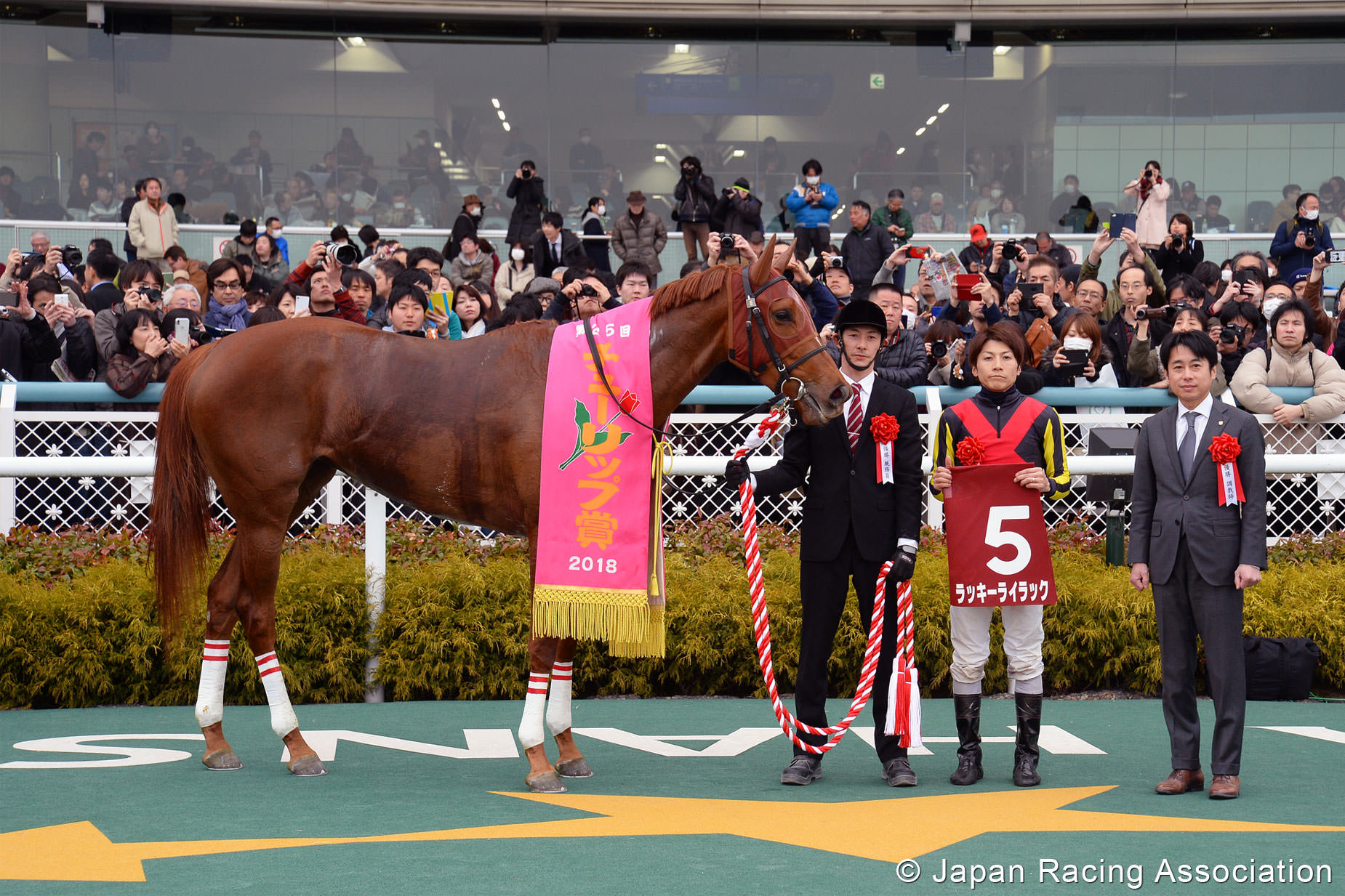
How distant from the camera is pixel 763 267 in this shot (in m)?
4.59

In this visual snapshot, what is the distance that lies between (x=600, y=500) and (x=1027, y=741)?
175 cm

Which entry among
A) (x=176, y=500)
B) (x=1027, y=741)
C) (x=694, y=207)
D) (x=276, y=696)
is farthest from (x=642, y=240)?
(x=1027, y=741)

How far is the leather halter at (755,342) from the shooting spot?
15.0 ft

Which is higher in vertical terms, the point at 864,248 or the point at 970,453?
the point at 864,248

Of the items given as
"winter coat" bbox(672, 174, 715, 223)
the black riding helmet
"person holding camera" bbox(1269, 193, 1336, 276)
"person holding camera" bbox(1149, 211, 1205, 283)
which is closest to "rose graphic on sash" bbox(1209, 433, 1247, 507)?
the black riding helmet

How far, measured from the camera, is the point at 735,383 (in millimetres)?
8391

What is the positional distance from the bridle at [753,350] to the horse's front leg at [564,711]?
89 centimetres

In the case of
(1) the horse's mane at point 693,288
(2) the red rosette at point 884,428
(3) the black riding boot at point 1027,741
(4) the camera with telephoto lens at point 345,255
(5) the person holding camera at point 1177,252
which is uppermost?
(5) the person holding camera at point 1177,252

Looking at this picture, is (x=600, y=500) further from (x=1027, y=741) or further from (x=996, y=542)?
(x=1027, y=741)

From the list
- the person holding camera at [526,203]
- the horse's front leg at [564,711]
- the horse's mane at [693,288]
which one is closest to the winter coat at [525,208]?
the person holding camera at [526,203]

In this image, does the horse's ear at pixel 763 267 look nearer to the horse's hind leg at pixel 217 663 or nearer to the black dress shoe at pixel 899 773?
the black dress shoe at pixel 899 773

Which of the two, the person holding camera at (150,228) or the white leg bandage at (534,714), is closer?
the white leg bandage at (534,714)

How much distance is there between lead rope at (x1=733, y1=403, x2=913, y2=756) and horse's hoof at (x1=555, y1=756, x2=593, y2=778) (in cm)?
73

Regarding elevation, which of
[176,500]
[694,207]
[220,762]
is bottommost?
[220,762]
